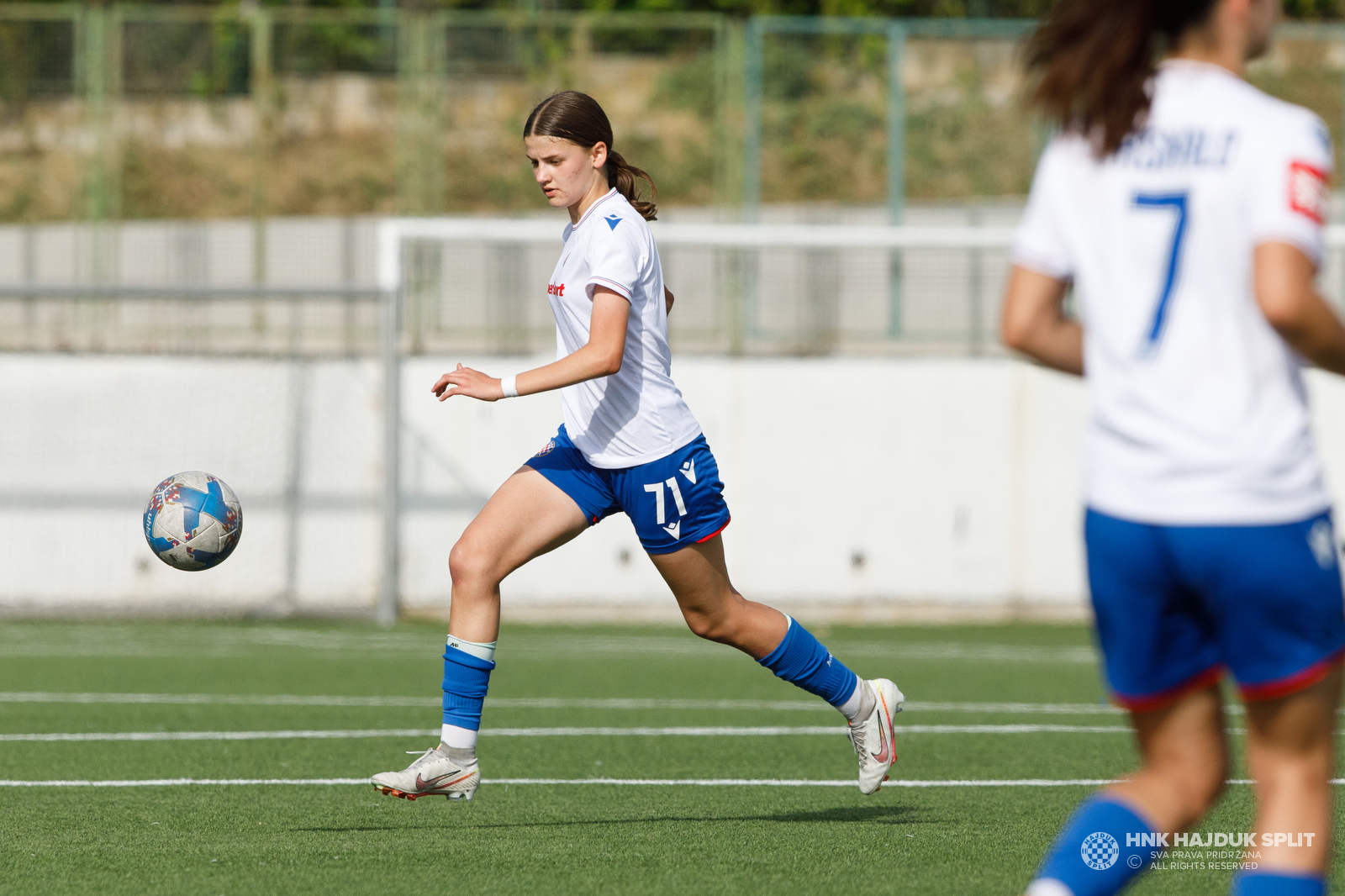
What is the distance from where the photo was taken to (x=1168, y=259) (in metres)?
2.56

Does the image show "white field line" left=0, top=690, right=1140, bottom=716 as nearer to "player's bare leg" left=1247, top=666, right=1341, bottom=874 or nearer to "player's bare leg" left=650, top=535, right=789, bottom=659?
"player's bare leg" left=650, top=535, right=789, bottom=659

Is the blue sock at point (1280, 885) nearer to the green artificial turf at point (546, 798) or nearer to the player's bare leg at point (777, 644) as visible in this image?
the green artificial turf at point (546, 798)

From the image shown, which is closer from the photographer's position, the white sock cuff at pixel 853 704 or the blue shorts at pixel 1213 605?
the blue shorts at pixel 1213 605

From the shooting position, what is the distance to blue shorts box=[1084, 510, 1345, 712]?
8.26 feet

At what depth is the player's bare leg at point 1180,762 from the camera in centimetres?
274

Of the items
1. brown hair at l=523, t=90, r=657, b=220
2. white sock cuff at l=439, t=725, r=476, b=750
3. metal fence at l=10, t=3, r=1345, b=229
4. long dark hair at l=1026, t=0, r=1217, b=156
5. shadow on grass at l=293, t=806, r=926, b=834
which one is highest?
metal fence at l=10, t=3, r=1345, b=229

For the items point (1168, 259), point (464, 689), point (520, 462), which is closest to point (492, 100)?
point (520, 462)

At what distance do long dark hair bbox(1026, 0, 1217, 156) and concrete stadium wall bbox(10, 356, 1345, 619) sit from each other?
1155cm

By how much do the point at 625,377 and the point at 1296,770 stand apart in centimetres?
283

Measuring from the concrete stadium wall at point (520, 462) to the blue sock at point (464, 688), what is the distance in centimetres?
907

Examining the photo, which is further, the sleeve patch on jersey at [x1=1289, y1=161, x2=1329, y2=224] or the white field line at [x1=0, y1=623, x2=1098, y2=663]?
the white field line at [x1=0, y1=623, x2=1098, y2=663]

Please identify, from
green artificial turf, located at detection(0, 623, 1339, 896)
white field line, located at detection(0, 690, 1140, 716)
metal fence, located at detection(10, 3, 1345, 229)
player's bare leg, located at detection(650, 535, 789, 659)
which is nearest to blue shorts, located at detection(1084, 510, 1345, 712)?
green artificial turf, located at detection(0, 623, 1339, 896)

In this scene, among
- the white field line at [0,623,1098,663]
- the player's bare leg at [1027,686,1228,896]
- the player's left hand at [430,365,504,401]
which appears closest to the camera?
the player's bare leg at [1027,686,1228,896]

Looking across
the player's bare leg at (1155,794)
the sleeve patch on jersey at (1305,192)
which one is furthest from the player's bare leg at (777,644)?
A: the sleeve patch on jersey at (1305,192)
